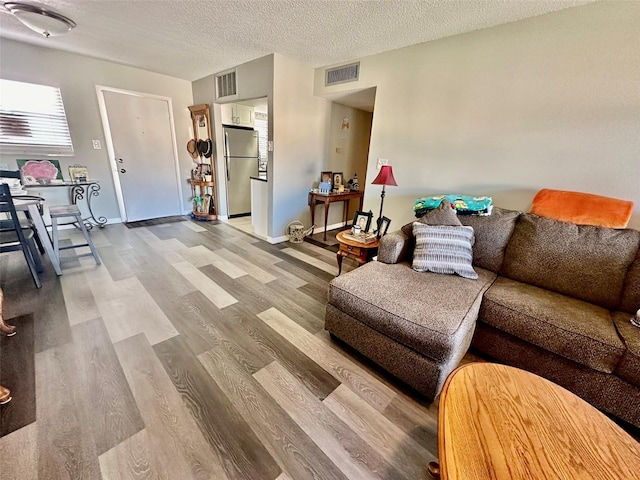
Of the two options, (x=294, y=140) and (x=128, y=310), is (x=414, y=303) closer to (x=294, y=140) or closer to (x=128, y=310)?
(x=128, y=310)

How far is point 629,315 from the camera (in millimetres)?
1512

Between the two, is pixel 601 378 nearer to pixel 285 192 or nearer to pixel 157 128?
pixel 285 192

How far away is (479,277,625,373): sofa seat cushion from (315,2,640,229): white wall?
96 centimetres

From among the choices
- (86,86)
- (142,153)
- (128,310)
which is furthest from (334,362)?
(86,86)

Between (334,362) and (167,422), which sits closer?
(167,422)

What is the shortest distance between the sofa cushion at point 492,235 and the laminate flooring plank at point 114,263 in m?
3.31

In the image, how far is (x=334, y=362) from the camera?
1.67 m

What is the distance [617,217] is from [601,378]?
113 cm

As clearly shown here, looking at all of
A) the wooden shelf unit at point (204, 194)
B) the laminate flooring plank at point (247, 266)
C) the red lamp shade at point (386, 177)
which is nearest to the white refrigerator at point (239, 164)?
the wooden shelf unit at point (204, 194)

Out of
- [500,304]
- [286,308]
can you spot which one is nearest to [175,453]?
[286,308]

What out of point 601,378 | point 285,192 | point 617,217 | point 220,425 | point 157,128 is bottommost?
point 220,425

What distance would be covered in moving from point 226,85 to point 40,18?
197cm

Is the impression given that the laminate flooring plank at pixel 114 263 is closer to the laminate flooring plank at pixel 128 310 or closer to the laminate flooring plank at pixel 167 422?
the laminate flooring plank at pixel 128 310

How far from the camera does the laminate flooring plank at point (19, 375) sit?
1.22 meters
